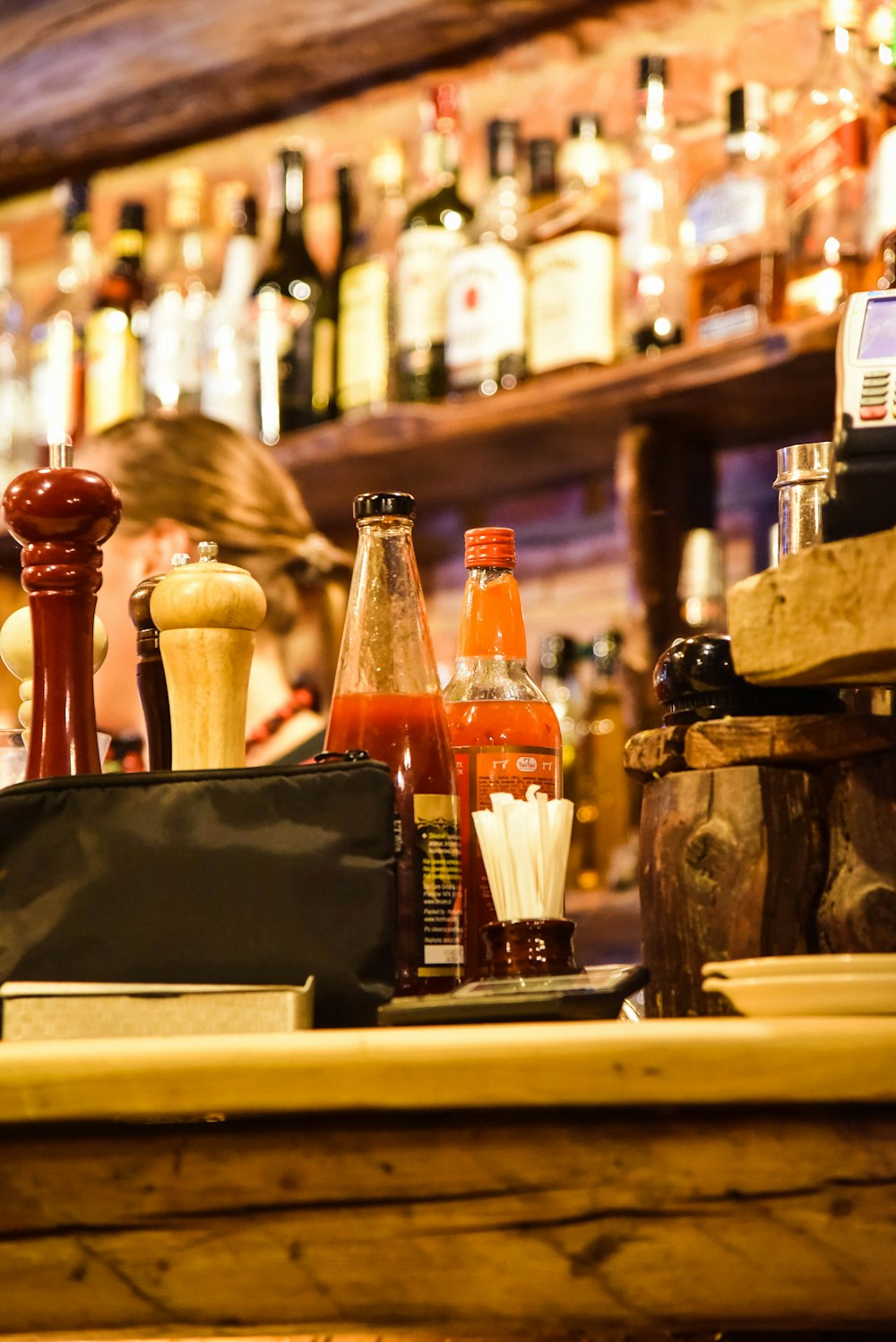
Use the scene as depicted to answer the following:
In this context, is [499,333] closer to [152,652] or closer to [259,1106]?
[152,652]

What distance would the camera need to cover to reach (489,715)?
0.85 metres

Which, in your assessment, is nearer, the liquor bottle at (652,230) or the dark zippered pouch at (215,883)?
the dark zippered pouch at (215,883)

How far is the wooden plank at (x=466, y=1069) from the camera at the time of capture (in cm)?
56

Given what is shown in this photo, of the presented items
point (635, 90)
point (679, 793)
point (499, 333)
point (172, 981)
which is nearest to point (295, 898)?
point (172, 981)

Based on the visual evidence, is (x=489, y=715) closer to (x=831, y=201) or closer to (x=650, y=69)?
(x=831, y=201)

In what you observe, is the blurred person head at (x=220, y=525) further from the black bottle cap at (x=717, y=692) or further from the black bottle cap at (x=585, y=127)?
the black bottle cap at (x=717, y=692)

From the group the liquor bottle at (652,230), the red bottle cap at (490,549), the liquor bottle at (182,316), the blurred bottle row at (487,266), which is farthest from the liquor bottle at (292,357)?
the red bottle cap at (490,549)

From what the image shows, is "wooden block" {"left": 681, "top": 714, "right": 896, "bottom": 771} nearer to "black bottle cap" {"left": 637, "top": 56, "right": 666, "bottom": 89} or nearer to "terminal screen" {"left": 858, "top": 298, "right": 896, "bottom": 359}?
"terminal screen" {"left": 858, "top": 298, "right": 896, "bottom": 359}

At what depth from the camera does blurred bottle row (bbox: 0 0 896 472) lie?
177 cm

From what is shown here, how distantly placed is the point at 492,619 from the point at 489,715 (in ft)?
0.21

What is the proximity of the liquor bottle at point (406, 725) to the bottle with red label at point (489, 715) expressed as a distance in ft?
0.11

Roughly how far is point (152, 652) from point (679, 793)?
0.30 m

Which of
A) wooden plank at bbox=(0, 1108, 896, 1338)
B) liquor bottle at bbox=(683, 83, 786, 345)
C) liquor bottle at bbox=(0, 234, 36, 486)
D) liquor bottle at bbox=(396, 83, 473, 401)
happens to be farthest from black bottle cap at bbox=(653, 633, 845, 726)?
liquor bottle at bbox=(0, 234, 36, 486)

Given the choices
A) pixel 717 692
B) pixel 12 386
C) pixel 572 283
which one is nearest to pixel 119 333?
pixel 12 386
